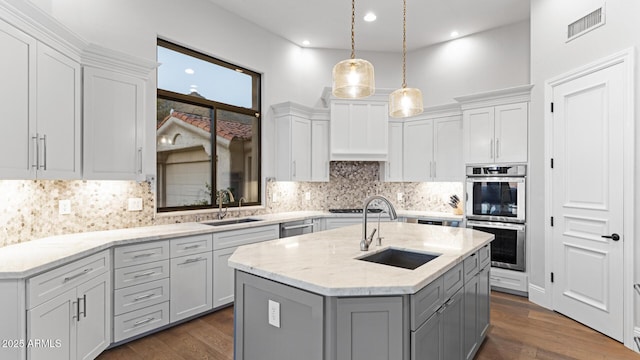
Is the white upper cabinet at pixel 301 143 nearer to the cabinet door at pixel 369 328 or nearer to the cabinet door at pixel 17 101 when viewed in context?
the cabinet door at pixel 17 101

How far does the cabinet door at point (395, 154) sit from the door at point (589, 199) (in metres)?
2.10

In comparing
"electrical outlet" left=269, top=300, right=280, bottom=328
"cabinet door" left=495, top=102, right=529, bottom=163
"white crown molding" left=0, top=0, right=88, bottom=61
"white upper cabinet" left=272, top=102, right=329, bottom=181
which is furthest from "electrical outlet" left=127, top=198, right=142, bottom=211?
"cabinet door" left=495, top=102, right=529, bottom=163

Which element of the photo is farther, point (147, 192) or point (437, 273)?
point (147, 192)

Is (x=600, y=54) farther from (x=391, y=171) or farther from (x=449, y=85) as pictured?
(x=391, y=171)

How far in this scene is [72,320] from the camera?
221 cm

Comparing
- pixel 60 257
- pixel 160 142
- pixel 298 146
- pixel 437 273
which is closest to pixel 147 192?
pixel 160 142

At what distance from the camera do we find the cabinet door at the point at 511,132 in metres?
4.00

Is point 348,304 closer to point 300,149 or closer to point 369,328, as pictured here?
point 369,328

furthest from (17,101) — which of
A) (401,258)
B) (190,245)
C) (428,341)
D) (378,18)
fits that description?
(378,18)

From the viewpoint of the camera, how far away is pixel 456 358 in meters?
2.09

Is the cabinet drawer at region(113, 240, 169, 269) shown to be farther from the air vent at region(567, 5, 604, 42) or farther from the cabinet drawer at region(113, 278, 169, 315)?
the air vent at region(567, 5, 604, 42)

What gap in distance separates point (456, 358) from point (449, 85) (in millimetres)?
4308

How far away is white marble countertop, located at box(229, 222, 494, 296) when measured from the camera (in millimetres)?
1499

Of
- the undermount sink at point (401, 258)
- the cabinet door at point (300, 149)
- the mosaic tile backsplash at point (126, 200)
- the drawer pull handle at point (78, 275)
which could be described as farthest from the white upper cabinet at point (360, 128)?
the drawer pull handle at point (78, 275)
